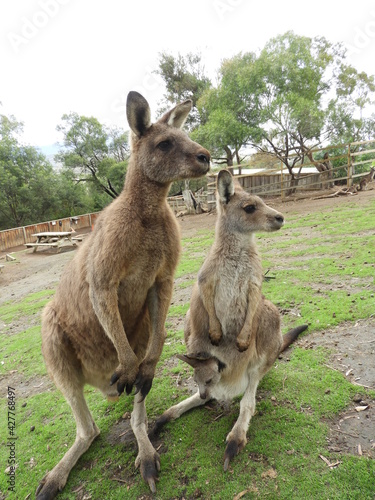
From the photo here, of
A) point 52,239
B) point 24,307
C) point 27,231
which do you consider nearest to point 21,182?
point 27,231

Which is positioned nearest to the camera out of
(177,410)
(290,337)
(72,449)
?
(72,449)

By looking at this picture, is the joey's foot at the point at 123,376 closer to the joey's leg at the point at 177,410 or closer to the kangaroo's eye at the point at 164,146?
the joey's leg at the point at 177,410

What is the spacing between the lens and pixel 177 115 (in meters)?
2.29

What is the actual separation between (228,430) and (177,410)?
1.41 feet

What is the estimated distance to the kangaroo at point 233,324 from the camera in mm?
2193

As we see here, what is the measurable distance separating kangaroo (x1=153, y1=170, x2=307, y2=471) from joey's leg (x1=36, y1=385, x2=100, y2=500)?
0.50m

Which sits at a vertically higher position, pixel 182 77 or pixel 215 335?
pixel 182 77

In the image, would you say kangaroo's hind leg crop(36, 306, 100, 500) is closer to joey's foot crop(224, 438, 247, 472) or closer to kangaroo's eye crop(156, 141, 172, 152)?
joey's foot crop(224, 438, 247, 472)

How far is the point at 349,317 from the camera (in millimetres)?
3205

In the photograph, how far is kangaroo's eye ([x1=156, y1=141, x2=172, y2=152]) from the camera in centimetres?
206

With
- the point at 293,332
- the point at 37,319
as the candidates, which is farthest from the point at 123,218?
the point at 37,319

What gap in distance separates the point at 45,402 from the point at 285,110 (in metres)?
13.6

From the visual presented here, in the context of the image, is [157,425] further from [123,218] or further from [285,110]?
[285,110]

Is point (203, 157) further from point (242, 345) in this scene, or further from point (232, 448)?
point (232, 448)
